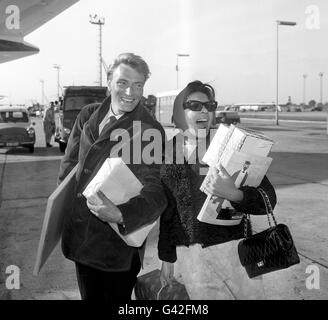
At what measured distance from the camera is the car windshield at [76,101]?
50.0 feet

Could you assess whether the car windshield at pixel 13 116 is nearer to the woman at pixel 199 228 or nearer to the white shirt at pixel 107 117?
the white shirt at pixel 107 117

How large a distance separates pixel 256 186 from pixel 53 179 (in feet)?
28.0

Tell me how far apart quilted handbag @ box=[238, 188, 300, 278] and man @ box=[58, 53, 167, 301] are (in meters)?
0.46

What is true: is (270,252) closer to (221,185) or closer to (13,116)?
(221,185)

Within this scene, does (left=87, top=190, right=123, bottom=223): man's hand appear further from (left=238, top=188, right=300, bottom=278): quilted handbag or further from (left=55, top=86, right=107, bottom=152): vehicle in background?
(left=55, top=86, right=107, bottom=152): vehicle in background

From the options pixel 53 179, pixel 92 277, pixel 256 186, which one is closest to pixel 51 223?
pixel 92 277

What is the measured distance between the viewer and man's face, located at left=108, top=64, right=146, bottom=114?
6.75 ft

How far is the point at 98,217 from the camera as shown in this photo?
1.90m

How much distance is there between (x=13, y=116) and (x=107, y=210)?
14.8m

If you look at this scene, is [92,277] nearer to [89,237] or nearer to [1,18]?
[89,237]

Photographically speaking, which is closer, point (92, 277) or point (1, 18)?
point (92, 277)

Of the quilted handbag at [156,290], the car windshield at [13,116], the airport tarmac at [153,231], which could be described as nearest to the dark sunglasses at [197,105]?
the quilted handbag at [156,290]

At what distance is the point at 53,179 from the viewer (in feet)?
32.9

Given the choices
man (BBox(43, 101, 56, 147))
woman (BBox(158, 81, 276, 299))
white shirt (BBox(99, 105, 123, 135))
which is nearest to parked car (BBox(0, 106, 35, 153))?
man (BBox(43, 101, 56, 147))
